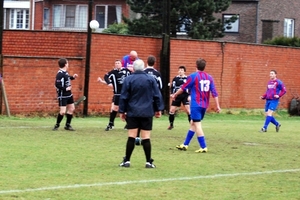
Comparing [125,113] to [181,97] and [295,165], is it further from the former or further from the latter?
[181,97]

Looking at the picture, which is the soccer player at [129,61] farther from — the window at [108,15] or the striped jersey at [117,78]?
the window at [108,15]

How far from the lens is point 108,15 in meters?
56.8

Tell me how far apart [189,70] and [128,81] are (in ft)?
66.7

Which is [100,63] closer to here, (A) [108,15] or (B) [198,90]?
(B) [198,90]

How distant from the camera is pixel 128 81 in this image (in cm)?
1366

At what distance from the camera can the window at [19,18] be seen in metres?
64.1

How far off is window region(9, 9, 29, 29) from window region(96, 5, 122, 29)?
30.2 ft

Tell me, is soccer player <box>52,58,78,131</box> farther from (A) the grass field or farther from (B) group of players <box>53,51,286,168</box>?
(A) the grass field

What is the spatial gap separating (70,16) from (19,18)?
9036mm

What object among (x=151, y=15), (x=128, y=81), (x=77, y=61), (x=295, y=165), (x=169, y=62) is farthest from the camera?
(x=151, y=15)

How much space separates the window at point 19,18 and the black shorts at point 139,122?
51.4 m

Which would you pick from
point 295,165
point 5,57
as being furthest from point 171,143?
point 5,57

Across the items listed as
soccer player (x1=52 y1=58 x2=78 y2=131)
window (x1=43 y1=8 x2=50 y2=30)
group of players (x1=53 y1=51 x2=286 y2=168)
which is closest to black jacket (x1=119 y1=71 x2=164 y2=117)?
group of players (x1=53 y1=51 x2=286 y2=168)

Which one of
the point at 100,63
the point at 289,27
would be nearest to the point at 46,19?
the point at 289,27
